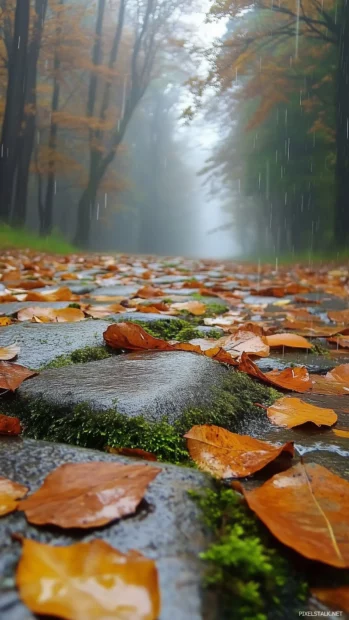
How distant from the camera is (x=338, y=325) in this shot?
2.65 m

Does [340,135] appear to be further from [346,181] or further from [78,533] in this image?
[78,533]

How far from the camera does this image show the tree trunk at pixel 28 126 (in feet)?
46.3

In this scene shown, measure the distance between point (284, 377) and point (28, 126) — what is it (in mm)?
15804

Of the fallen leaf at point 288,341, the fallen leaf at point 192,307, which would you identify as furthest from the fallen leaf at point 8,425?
the fallen leaf at point 192,307

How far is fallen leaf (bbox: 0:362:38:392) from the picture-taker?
3.85 feet

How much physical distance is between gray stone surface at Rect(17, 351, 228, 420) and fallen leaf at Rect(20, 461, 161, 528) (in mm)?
263

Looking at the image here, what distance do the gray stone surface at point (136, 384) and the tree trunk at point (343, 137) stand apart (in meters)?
10.2

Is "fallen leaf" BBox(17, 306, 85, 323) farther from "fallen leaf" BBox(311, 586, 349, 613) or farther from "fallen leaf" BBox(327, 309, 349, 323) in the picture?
"fallen leaf" BBox(311, 586, 349, 613)

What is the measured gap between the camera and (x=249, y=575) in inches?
22.5

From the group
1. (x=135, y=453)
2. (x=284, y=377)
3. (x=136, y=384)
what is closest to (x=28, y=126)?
(x=284, y=377)

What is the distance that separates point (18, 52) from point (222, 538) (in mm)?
13768

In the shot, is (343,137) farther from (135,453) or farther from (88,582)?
(88,582)

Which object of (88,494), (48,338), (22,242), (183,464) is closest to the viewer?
(88,494)

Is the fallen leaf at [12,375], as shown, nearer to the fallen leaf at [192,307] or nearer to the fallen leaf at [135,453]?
the fallen leaf at [135,453]
